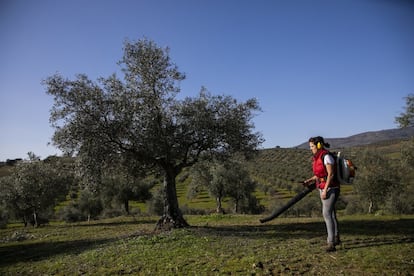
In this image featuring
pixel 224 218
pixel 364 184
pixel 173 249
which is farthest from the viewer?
pixel 364 184

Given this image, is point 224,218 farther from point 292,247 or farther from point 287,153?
point 287,153

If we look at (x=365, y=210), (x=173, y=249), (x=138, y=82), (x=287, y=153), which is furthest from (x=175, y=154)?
(x=287, y=153)

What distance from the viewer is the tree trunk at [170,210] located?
19.5 m

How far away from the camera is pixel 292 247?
11.8 meters

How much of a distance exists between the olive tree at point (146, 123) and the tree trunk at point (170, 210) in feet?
0.21

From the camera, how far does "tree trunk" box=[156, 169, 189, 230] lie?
63.8 ft

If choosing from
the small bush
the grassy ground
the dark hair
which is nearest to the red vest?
the dark hair

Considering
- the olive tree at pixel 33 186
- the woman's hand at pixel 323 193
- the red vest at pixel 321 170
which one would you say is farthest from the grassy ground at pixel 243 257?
the olive tree at pixel 33 186

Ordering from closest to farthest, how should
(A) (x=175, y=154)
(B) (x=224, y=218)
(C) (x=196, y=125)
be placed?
(C) (x=196, y=125)
(A) (x=175, y=154)
(B) (x=224, y=218)

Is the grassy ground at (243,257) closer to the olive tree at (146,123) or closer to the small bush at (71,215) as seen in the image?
the olive tree at (146,123)

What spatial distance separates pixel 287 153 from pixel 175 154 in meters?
137

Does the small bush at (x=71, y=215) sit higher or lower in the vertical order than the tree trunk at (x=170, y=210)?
lower

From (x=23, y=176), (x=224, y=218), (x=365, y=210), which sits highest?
(x=23, y=176)

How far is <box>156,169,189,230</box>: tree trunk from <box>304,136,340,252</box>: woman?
Answer: 11314 millimetres
